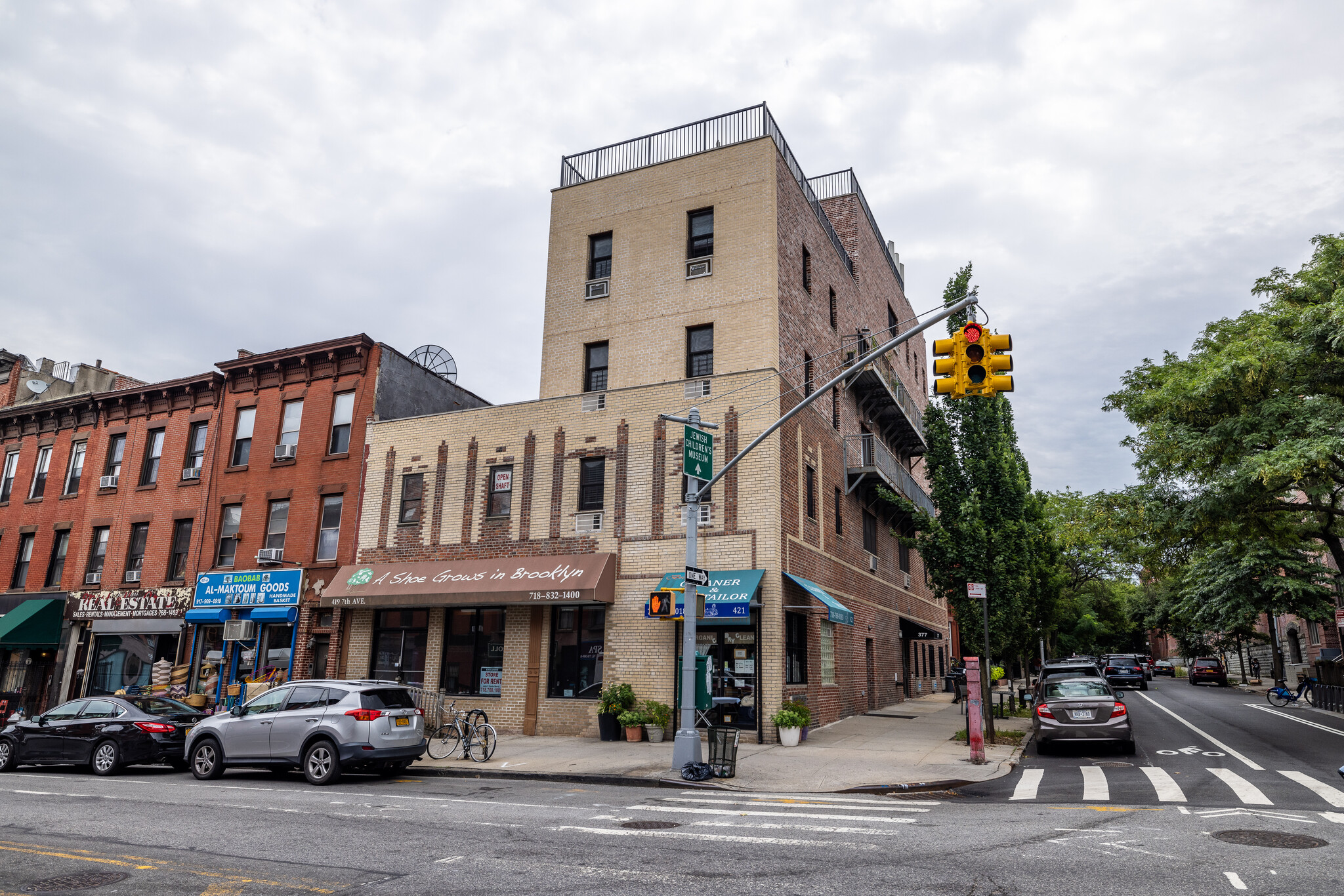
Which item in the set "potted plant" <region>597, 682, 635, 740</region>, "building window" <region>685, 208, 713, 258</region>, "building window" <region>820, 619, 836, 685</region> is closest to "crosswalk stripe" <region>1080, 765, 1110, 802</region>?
"building window" <region>820, 619, 836, 685</region>

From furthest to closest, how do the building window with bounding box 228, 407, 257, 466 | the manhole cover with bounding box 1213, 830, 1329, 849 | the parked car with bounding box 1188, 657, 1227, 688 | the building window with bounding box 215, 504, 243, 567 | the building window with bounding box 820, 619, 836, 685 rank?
the parked car with bounding box 1188, 657, 1227, 688
the building window with bounding box 228, 407, 257, 466
the building window with bounding box 215, 504, 243, 567
the building window with bounding box 820, 619, 836, 685
the manhole cover with bounding box 1213, 830, 1329, 849

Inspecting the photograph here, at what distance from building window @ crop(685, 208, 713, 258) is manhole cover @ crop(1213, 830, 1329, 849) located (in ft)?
59.5

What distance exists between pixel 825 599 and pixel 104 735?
14783mm

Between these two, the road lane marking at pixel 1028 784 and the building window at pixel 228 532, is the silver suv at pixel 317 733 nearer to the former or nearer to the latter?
the road lane marking at pixel 1028 784

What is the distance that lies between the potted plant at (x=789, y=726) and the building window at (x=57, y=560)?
2581 cm

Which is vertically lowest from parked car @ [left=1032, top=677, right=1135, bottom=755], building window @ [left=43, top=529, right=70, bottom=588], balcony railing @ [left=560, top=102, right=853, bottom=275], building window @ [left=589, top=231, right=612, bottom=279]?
parked car @ [left=1032, top=677, right=1135, bottom=755]

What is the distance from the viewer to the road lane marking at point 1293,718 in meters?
20.8

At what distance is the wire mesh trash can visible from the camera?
540 inches

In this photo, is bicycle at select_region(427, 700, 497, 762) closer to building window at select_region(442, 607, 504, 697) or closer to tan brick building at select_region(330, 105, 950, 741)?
tan brick building at select_region(330, 105, 950, 741)

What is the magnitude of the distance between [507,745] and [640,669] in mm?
3338

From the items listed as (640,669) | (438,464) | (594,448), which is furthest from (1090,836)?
(438,464)

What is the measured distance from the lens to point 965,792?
40.6 feet

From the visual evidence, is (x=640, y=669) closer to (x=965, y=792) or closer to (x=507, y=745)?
(x=507, y=745)

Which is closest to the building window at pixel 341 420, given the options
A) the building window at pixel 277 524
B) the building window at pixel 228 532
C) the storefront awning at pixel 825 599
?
the building window at pixel 277 524
